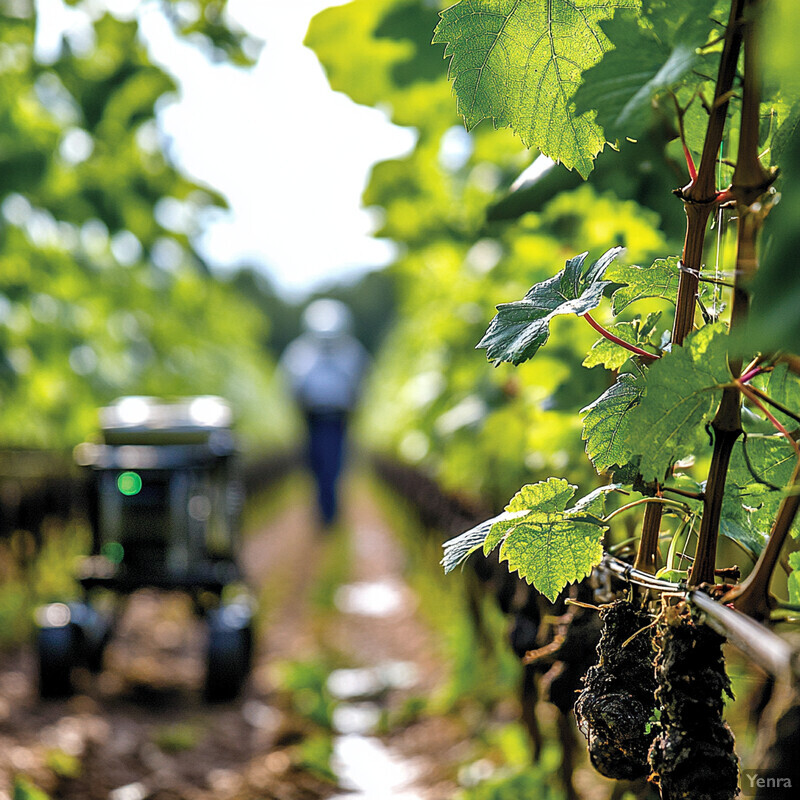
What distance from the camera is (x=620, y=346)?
971mm

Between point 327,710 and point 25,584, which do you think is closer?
point 327,710

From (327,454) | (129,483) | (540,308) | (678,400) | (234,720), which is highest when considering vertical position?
(327,454)

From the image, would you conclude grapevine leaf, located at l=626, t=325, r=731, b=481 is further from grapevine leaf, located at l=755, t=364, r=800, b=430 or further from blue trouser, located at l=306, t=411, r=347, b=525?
blue trouser, located at l=306, t=411, r=347, b=525

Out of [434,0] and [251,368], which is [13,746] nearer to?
[434,0]

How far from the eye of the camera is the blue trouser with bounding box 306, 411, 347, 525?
1160 cm

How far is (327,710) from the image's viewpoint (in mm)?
3822

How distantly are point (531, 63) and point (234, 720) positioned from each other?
3681 mm

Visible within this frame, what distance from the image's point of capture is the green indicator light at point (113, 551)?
436 centimetres

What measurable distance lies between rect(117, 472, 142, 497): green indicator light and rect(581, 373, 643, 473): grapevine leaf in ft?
12.3

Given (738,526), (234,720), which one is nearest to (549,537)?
(738,526)

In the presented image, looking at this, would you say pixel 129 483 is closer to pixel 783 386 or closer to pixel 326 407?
pixel 783 386

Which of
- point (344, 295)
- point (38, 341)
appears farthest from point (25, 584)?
point (344, 295)

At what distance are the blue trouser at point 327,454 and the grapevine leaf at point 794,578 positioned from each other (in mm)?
10652

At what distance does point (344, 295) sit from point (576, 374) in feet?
189
